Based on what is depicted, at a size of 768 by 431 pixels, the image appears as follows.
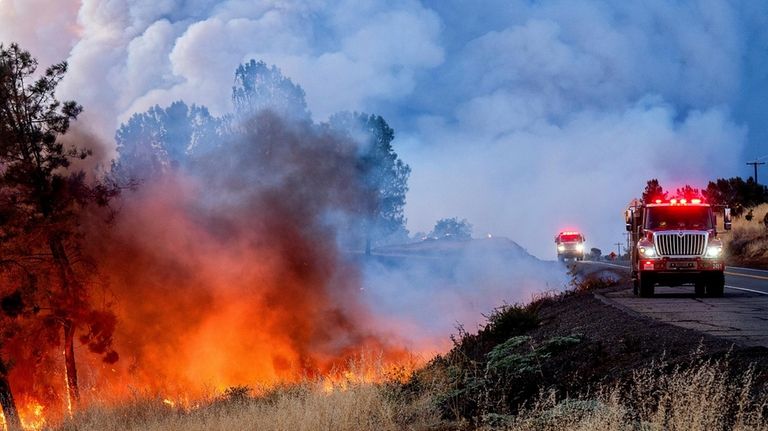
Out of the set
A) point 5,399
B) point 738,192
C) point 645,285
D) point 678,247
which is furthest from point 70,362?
point 738,192

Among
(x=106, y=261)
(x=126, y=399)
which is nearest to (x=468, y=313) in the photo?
(x=106, y=261)

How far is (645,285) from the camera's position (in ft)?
62.3

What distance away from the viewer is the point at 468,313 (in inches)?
1811

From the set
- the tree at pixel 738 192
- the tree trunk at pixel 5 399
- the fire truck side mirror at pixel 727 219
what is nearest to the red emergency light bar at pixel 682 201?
the fire truck side mirror at pixel 727 219

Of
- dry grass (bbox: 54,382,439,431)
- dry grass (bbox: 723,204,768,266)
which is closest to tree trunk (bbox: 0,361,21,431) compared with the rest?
dry grass (bbox: 54,382,439,431)

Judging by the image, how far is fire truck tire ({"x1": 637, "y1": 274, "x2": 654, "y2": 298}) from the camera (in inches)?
743

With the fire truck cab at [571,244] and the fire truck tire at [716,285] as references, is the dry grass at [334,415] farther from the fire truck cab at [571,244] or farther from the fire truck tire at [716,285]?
the fire truck cab at [571,244]

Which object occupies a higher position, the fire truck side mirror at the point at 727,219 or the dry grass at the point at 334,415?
the fire truck side mirror at the point at 727,219

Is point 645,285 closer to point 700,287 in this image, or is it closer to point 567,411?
point 700,287

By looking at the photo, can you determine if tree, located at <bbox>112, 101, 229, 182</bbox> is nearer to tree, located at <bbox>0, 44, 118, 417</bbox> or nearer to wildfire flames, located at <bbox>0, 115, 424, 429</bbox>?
wildfire flames, located at <bbox>0, 115, 424, 429</bbox>

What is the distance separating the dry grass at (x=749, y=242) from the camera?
1561 inches

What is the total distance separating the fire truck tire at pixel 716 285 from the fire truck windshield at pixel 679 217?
1.28 m

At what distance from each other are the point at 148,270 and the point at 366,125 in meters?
26.5

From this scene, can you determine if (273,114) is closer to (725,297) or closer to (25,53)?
(25,53)
